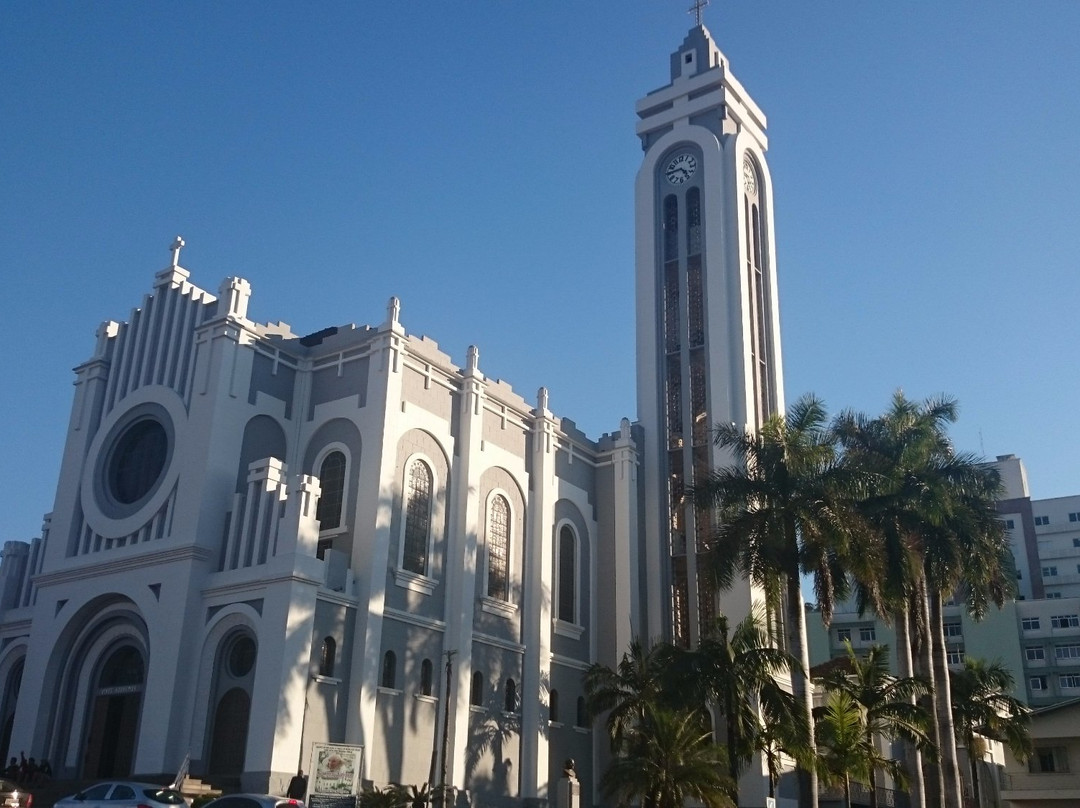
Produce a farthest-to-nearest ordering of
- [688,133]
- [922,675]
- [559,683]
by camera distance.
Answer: [688,133] → [559,683] → [922,675]

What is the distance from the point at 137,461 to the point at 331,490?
6611mm

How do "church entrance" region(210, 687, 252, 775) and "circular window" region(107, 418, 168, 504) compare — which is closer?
"church entrance" region(210, 687, 252, 775)

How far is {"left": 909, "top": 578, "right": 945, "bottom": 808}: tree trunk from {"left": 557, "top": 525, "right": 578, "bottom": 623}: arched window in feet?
40.0

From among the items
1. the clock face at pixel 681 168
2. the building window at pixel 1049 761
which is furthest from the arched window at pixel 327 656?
the building window at pixel 1049 761

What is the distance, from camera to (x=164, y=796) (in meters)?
22.4

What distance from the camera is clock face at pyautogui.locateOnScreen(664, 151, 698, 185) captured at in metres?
50.0

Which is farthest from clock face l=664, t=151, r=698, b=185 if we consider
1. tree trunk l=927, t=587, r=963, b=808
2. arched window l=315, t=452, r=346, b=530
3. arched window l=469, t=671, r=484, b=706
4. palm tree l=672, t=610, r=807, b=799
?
palm tree l=672, t=610, r=807, b=799

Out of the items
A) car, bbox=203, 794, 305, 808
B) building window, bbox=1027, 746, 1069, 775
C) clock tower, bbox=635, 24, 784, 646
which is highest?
clock tower, bbox=635, 24, 784, 646

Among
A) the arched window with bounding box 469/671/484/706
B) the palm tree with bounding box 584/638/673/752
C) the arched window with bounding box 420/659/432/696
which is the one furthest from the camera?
the arched window with bounding box 469/671/484/706

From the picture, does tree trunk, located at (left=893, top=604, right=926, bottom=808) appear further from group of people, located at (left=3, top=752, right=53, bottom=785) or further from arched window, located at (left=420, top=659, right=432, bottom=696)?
group of people, located at (left=3, top=752, right=53, bottom=785)

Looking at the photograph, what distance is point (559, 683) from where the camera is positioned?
1585 inches

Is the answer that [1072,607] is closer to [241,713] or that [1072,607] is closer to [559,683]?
[559,683]

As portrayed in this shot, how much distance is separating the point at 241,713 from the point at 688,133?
103 ft

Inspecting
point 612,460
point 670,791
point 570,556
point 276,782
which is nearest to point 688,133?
point 612,460
